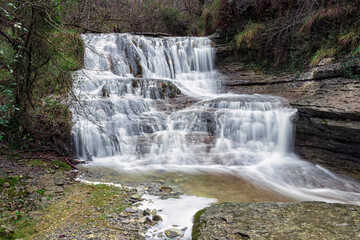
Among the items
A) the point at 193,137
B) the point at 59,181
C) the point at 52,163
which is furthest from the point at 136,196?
the point at 193,137

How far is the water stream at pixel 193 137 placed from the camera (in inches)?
221

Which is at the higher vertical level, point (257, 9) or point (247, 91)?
point (257, 9)

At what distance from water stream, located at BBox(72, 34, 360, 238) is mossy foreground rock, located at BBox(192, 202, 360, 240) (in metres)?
1.92

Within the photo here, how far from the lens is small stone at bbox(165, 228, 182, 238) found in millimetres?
2949

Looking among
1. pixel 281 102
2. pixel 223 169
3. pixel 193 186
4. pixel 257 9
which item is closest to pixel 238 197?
pixel 193 186

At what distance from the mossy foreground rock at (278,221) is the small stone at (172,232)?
26 cm

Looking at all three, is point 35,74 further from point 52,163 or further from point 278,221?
point 278,221

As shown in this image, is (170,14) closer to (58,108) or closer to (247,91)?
(247,91)

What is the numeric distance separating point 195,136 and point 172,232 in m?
4.89

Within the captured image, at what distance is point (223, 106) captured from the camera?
8.99 meters

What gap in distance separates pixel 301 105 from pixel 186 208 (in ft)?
15.5

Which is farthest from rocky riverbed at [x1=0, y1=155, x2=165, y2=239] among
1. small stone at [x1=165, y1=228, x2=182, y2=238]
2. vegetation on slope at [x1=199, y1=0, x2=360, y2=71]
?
vegetation on slope at [x1=199, y1=0, x2=360, y2=71]

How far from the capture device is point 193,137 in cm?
771

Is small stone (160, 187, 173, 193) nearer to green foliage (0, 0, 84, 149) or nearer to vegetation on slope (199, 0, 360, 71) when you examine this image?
green foliage (0, 0, 84, 149)
